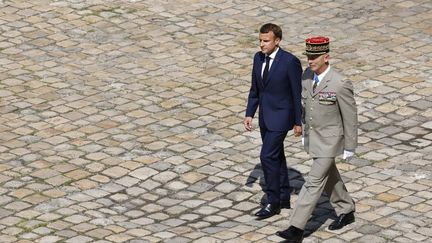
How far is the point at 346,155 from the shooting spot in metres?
9.88

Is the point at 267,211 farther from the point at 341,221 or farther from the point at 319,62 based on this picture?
the point at 319,62

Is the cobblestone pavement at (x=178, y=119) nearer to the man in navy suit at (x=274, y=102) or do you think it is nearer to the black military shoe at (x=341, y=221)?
the black military shoe at (x=341, y=221)

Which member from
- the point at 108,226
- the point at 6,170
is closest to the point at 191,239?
the point at 108,226

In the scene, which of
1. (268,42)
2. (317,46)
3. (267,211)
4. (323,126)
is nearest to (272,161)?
(267,211)

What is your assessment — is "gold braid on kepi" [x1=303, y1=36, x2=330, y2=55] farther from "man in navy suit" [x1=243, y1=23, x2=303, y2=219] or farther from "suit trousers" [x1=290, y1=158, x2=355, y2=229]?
"suit trousers" [x1=290, y1=158, x2=355, y2=229]

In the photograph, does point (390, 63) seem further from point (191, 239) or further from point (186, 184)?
point (191, 239)

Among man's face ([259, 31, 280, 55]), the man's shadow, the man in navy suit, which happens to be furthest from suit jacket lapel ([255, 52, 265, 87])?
the man's shadow

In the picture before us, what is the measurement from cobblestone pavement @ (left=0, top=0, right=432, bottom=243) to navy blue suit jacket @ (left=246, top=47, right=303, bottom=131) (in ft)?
2.86

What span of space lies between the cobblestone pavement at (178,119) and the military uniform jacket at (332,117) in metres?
0.79

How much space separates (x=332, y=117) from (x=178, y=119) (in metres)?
3.15

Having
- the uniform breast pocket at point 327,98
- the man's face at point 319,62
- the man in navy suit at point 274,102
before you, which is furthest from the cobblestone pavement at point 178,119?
the man's face at point 319,62

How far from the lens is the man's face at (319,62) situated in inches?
388

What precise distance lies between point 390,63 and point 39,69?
4.19 meters

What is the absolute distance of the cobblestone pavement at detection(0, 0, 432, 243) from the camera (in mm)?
10445
